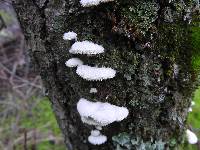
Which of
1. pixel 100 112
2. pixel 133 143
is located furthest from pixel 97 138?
pixel 100 112

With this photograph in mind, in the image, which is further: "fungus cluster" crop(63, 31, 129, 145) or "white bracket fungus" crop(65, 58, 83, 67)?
"white bracket fungus" crop(65, 58, 83, 67)

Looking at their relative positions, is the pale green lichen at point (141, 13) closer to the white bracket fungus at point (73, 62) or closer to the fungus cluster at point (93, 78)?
the fungus cluster at point (93, 78)

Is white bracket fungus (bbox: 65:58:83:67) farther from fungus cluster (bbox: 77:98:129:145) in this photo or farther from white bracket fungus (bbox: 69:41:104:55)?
fungus cluster (bbox: 77:98:129:145)

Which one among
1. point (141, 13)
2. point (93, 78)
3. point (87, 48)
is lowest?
point (93, 78)

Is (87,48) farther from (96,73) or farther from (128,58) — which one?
(128,58)

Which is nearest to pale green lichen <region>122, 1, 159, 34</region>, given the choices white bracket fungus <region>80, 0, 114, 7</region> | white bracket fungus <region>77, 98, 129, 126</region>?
white bracket fungus <region>80, 0, 114, 7</region>

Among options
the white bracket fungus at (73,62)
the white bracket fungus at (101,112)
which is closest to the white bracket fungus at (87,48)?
the white bracket fungus at (73,62)
